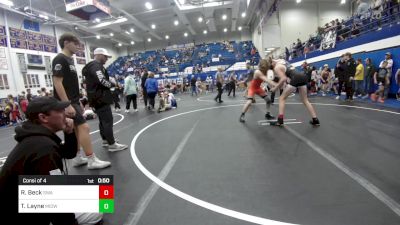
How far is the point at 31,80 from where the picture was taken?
22438 mm

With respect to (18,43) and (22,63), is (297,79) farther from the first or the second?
(18,43)

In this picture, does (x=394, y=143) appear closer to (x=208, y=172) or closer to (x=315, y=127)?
(x=315, y=127)

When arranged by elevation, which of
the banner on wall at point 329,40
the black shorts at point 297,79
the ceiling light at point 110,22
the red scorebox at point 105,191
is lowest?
the red scorebox at point 105,191

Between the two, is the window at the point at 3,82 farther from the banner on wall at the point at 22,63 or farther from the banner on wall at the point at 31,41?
the banner on wall at the point at 31,41

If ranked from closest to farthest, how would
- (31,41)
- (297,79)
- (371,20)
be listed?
(297,79), (371,20), (31,41)

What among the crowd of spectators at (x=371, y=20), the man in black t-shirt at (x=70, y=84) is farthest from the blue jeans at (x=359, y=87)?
the man in black t-shirt at (x=70, y=84)

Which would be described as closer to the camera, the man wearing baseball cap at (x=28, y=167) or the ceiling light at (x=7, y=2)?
the man wearing baseball cap at (x=28, y=167)

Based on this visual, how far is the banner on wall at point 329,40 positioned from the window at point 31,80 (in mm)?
23213

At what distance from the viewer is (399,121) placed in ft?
18.7

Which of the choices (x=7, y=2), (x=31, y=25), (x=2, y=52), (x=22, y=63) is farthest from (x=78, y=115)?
(x=31, y=25)

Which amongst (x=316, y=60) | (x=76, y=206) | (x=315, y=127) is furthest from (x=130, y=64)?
(x=76, y=206)
